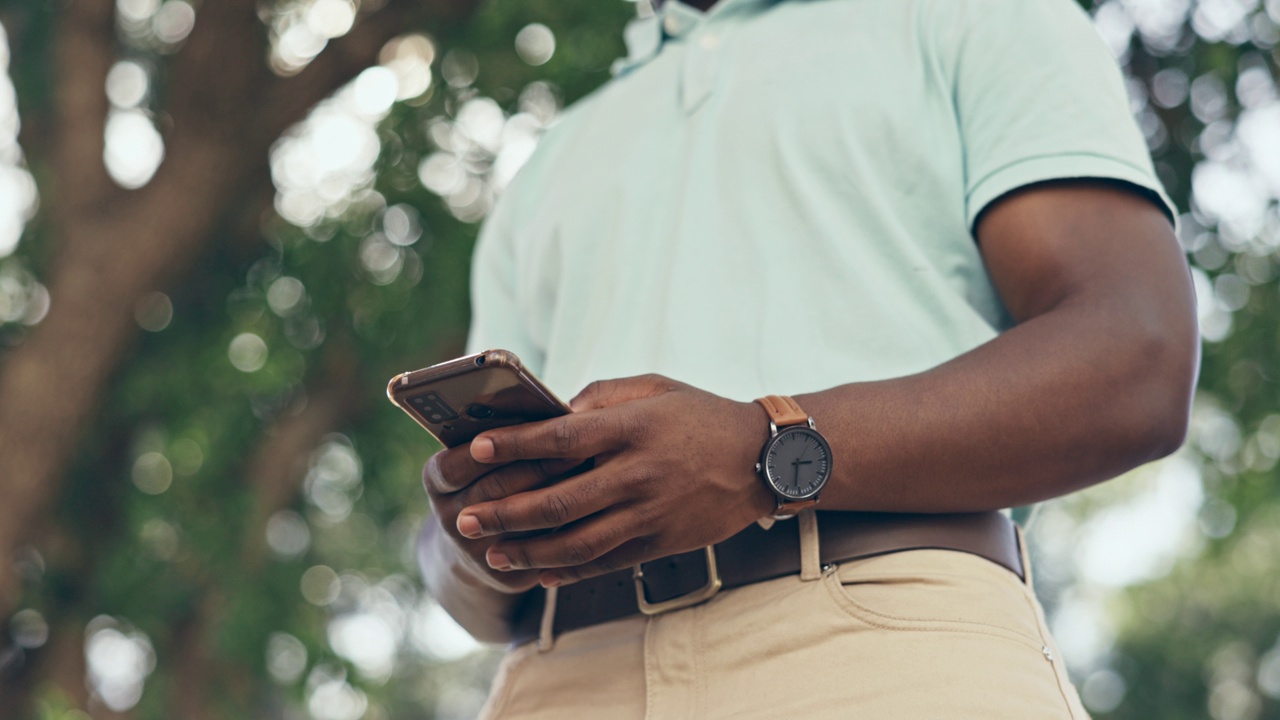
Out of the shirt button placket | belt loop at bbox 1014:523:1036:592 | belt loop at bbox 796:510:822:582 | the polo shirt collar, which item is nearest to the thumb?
belt loop at bbox 796:510:822:582

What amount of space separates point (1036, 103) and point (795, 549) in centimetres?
64

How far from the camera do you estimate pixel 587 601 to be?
1.46 metres

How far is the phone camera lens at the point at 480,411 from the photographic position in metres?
1.18

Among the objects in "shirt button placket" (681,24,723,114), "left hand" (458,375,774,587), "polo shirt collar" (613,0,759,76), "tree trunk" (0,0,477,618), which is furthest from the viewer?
"tree trunk" (0,0,477,618)

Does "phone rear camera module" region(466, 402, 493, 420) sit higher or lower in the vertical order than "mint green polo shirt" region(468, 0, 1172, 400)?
higher

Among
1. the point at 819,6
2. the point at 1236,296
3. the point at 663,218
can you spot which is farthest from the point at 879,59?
the point at 1236,296

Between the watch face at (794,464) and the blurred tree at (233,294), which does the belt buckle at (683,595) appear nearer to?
the watch face at (794,464)

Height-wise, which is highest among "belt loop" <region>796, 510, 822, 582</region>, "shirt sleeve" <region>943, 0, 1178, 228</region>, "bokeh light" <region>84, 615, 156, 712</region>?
"shirt sleeve" <region>943, 0, 1178, 228</region>

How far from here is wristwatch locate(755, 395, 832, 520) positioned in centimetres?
119

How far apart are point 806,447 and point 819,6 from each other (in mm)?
940

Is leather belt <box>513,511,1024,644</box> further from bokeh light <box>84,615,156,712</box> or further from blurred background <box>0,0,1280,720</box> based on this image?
bokeh light <box>84,615,156,712</box>

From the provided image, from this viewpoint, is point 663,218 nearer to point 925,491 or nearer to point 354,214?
point 925,491

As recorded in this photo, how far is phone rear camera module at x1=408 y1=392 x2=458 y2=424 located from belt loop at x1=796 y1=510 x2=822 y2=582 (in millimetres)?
404

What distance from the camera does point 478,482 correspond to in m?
1.22
